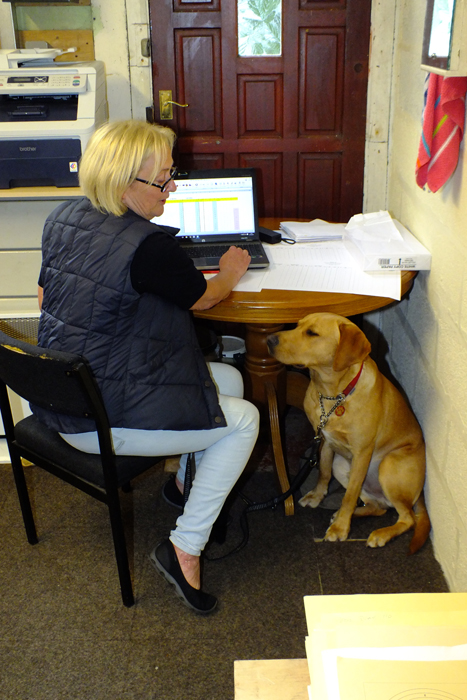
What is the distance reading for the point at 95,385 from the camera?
4.87ft

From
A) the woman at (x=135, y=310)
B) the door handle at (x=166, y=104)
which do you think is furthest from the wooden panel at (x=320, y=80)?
the woman at (x=135, y=310)

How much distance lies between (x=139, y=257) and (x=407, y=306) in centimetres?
120

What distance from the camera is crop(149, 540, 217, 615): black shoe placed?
5.78 feet

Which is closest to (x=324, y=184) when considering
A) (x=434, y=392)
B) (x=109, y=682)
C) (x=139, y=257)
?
(x=434, y=392)

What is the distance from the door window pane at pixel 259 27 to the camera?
8.75ft

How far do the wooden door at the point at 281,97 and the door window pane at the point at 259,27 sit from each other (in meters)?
0.03

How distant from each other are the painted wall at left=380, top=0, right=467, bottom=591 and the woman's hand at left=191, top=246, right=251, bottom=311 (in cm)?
58

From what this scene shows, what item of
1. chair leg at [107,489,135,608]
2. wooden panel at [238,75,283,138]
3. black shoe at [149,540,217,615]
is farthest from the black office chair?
wooden panel at [238,75,283,138]

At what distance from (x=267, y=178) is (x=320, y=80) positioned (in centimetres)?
46

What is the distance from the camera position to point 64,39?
2717 mm

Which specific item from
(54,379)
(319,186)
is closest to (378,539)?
(54,379)

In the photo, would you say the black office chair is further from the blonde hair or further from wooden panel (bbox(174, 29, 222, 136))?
wooden panel (bbox(174, 29, 222, 136))

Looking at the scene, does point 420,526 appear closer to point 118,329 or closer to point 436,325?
point 436,325

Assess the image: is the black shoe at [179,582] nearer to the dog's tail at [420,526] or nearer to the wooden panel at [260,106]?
the dog's tail at [420,526]
